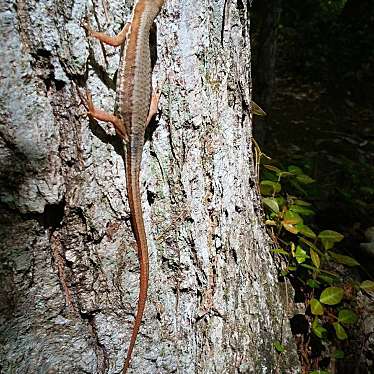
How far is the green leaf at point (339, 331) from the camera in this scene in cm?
233

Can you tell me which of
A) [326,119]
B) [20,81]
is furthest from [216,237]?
[326,119]

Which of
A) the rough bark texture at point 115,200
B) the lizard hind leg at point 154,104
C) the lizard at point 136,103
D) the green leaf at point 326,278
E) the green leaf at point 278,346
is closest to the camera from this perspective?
the rough bark texture at point 115,200

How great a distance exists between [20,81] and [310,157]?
14.9 ft

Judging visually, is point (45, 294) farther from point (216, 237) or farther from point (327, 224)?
point (327, 224)

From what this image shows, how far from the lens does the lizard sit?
4.79 ft

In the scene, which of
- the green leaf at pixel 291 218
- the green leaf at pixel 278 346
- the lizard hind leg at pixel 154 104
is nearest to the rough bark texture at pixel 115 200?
the lizard hind leg at pixel 154 104

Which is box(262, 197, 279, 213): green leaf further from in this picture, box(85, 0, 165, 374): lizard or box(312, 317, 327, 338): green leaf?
box(85, 0, 165, 374): lizard

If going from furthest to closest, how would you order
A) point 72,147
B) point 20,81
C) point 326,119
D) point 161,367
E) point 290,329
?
point 326,119, point 290,329, point 161,367, point 72,147, point 20,81

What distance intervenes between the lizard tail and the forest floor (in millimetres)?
2367

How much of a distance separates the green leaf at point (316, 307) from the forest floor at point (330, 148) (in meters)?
1.31

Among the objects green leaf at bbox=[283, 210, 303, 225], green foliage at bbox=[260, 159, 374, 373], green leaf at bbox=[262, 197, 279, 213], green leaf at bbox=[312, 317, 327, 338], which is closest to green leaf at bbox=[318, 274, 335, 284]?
green foliage at bbox=[260, 159, 374, 373]

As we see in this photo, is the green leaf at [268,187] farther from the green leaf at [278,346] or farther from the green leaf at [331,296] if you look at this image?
the green leaf at [278,346]

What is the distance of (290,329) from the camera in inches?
93.0

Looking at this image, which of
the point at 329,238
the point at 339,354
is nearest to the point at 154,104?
the point at 329,238
